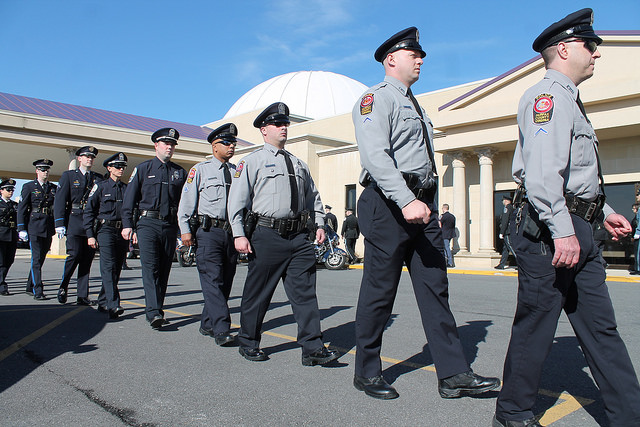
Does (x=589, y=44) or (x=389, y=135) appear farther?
(x=389, y=135)

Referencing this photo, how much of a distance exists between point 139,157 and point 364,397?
26.8 metres

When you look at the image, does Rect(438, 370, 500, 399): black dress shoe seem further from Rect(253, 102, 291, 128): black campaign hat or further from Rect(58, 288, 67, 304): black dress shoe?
Rect(58, 288, 67, 304): black dress shoe

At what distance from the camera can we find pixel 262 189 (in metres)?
4.45

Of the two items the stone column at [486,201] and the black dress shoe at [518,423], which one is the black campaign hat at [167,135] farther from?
the stone column at [486,201]

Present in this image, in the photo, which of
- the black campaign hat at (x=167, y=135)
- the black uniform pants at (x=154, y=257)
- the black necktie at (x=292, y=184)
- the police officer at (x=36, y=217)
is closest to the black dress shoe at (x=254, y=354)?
the black necktie at (x=292, y=184)

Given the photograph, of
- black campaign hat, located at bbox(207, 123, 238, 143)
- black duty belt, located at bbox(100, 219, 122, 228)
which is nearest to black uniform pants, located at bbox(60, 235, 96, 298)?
black duty belt, located at bbox(100, 219, 122, 228)

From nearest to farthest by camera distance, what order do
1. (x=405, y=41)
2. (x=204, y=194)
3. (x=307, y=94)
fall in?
(x=405, y=41)
(x=204, y=194)
(x=307, y=94)

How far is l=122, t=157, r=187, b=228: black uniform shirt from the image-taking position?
583 centimetres

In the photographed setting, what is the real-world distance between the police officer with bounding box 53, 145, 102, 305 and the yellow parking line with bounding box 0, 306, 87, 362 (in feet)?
2.76

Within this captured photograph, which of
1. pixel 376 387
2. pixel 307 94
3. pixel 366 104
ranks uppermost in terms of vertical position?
pixel 307 94

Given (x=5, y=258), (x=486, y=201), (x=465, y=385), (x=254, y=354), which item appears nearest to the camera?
(x=465, y=385)

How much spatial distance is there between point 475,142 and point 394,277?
52.9 ft

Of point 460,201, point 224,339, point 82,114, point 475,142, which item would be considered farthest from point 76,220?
point 82,114

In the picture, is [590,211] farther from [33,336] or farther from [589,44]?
[33,336]
